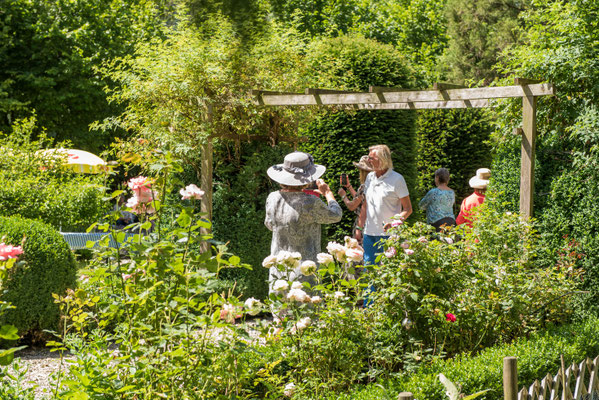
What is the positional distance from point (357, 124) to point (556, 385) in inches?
248

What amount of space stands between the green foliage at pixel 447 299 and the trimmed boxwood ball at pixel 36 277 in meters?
3.32

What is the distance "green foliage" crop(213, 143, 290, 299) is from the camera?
23.8 ft

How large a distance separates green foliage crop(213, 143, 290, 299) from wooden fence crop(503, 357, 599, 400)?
157 inches

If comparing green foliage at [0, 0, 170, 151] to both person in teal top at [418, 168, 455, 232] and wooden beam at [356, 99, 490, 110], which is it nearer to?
wooden beam at [356, 99, 490, 110]

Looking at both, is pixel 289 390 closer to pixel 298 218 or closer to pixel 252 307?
pixel 252 307

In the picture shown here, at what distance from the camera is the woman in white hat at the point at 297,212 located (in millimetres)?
4707

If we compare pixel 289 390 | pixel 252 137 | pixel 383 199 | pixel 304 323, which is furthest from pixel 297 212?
pixel 252 137

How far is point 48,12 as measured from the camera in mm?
16781

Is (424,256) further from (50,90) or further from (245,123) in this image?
(50,90)

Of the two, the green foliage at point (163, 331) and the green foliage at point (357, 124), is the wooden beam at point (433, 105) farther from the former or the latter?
the green foliage at point (163, 331)

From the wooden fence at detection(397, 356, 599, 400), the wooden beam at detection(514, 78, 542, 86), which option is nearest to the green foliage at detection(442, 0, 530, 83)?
the wooden beam at detection(514, 78, 542, 86)

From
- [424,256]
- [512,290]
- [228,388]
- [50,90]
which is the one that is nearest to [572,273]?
Answer: [512,290]

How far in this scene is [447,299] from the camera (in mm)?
3699

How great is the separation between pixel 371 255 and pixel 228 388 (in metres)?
3.36
